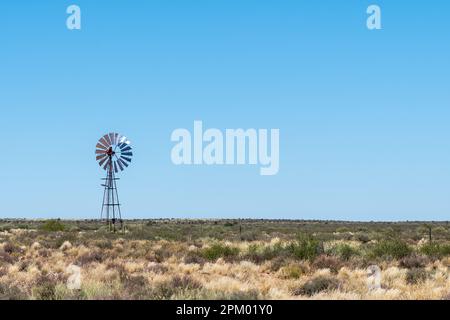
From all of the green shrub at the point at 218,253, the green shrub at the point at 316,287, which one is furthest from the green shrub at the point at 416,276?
the green shrub at the point at 218,253

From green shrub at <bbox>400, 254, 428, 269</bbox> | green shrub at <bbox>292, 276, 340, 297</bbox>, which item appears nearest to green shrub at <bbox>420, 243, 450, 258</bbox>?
green shrub at <bbox>400, 254, 428, 269</bbox>

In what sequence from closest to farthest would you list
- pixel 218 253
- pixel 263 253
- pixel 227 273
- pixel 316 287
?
pixel 316 287
pixel 227 273
pixel 263 253
pixel 218 253

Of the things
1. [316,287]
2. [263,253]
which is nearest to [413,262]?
[263,253]

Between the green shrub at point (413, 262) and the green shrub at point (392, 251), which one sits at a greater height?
the green shrub at point (392, 251)

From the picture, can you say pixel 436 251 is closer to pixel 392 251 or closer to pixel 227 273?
pixel 392 251

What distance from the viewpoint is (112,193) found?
5253cm

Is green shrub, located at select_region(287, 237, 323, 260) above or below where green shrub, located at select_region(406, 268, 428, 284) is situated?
above

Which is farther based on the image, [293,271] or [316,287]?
[293,271]

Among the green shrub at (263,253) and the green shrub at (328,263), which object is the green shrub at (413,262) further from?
the green shrub at (263,253)

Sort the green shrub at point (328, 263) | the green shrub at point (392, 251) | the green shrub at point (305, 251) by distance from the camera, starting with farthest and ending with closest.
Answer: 1. the green shrub at point (392, 251)
2. the green shrub at point (305, 251)
3. the green shrub at point (328, 263)

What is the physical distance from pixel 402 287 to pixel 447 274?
3.52 meters

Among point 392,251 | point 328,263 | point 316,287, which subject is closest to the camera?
point 316,287

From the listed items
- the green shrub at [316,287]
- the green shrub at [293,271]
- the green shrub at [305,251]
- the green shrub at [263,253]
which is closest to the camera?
the green shrub at [316,287]

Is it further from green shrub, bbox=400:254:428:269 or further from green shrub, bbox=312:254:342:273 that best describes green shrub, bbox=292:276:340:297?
green shrub, bbox=400:254:428:269
